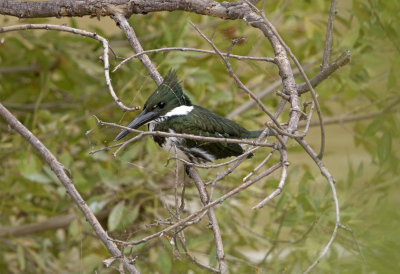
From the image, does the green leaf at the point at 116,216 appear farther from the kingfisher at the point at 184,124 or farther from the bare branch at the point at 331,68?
the bare branch at the point at 331,68

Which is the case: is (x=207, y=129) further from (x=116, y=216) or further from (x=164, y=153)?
(x=116, y=216)

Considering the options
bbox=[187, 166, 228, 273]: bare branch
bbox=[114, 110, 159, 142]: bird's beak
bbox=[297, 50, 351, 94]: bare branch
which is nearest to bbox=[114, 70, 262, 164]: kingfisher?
bbox=[114, 110, 159, 142]: bird's beak

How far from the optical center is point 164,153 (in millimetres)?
1668

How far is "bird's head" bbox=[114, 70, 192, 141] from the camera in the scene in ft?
4.63

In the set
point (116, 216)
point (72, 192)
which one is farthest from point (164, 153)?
point (72, 192)

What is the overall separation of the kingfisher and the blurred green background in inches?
3.7

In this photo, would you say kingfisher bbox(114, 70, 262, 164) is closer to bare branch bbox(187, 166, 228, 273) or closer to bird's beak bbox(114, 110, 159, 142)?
bird's beak bbox(114, 110, 159, 142)

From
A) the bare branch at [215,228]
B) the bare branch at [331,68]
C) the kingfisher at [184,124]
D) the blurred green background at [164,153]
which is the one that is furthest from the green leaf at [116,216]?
the bare branch at [331,68]

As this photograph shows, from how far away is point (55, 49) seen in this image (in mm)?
2318

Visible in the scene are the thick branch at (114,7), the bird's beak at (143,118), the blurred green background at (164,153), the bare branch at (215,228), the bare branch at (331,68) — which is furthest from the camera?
the blurred green background at (164,153)

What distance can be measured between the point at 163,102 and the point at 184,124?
7 centimetres

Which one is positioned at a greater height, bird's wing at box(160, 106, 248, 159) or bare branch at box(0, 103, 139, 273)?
bare branch at box(0, 103, 139, 273)

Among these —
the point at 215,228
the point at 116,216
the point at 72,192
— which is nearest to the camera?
the point at 215,228

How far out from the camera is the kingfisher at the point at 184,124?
144cm
